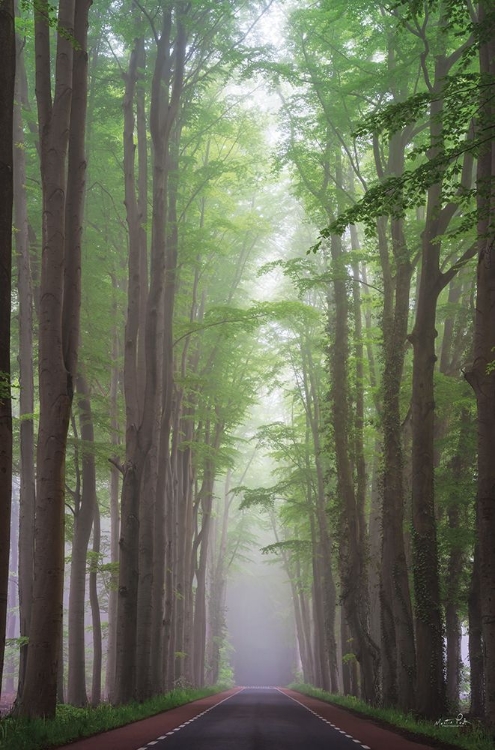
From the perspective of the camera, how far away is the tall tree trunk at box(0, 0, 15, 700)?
788 cm

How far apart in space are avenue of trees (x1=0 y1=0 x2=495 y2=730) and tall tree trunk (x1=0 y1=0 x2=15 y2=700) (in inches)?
1.0

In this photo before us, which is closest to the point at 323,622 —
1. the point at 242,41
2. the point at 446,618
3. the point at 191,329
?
the point at 446,618

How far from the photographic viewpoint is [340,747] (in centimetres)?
998

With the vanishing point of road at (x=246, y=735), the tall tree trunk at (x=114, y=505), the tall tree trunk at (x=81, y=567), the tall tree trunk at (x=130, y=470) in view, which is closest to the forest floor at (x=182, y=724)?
the vanishing point of road at (x=246, y=735)

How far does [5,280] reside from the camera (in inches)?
319

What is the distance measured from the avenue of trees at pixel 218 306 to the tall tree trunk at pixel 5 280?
0.09 feet

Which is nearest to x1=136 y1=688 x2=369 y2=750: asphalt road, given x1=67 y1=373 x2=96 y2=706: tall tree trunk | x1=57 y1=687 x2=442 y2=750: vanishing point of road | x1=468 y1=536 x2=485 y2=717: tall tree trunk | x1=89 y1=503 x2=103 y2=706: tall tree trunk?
x1=57 y1=687 x2=442 y2=750: vanishing point of road

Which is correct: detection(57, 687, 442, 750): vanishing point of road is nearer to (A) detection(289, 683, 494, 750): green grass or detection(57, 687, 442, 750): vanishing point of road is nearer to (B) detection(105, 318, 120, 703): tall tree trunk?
(A) detection(289, 683, 494, 750): green grass

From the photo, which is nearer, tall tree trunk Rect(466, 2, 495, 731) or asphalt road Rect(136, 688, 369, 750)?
asphalt road Rect(136, 688, 369, 750)

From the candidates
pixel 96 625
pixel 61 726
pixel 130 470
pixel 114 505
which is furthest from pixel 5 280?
pixel 96 625

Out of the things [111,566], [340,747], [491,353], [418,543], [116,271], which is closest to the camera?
[340,747]

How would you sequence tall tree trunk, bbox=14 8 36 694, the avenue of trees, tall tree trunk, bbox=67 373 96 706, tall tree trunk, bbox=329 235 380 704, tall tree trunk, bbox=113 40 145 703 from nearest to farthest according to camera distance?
1. the avenue of trees
2. tall tree trunk, bbox=14 8 36 694
3. tall tree trunk, bbox=113 40 145 703
4. tall tree trunk, bbox=67 373 96 706
5. tall tree trunk, bbox=329 235 380 704

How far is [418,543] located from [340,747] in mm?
5628

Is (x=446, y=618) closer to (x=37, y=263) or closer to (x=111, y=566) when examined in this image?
(x=111, y=566)
